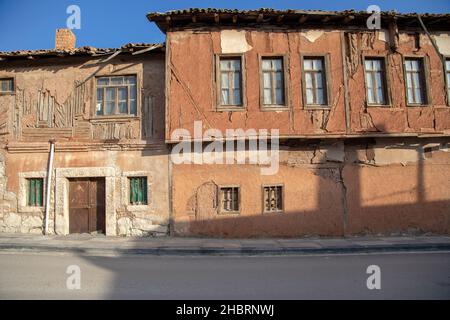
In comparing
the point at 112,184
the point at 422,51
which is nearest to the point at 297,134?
the point at 422,51

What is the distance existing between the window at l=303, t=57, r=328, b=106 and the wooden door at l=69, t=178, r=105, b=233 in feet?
27.0

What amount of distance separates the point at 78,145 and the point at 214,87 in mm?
5417

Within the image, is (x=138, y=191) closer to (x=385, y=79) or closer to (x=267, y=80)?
(x=267, y=80)

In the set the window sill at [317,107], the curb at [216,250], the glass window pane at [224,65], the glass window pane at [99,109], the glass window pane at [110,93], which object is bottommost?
the curb at [216,250]

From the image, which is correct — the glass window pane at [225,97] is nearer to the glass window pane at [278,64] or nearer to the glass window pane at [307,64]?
the glass window pane at [278,64]

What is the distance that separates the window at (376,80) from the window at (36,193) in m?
12.6

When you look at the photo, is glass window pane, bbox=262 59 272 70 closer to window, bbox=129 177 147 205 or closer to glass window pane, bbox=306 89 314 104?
glass window pane, bbox=306 89 314 104

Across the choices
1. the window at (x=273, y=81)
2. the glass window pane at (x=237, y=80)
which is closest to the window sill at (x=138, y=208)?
the glass window pane at (x=237, y=80)

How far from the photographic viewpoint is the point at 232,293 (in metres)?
5.31

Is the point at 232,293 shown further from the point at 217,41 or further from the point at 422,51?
the point at 422,51

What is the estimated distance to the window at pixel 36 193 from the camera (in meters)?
12.2

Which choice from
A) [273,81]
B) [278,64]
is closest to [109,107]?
[273,81]
